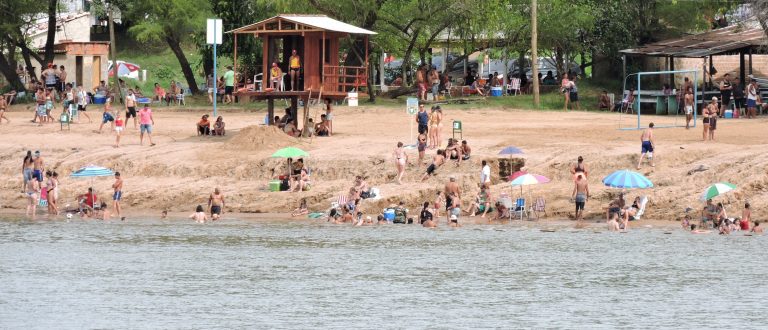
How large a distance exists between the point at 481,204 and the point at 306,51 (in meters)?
9.26

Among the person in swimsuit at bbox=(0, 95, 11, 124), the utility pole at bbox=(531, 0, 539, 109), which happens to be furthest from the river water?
the utility pole at bbox=(531, 0, 539, 109)

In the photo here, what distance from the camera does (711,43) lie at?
53.0 meters

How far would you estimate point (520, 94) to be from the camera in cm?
5975

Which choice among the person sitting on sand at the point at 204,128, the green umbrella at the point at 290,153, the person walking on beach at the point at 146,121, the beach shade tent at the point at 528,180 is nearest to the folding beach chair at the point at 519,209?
the beach shade tent at the point at 528,180

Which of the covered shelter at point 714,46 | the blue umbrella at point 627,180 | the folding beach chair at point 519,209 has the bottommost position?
the folding beach chair at point 519,209

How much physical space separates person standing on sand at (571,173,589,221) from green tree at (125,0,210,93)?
23672 mm

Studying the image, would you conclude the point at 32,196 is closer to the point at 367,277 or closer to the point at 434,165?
the point at 434,165

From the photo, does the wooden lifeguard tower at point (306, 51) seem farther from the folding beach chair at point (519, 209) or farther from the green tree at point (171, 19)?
the green tree at point (171, 19)

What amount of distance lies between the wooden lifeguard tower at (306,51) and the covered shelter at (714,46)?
34.7ft

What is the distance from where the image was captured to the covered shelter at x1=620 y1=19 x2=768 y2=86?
5150cm

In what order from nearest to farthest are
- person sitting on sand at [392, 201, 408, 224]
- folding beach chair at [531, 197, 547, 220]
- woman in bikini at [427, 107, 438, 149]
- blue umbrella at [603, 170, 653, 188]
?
blue umbrella at [603, 170, 653, 188]
folding beach chair at [531, 197, 547, 220]
person sitting on sand at [392, 201, 408, 224]
woman in bikini at [427, 107, 438, 149]

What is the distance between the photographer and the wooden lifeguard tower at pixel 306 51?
4622cm

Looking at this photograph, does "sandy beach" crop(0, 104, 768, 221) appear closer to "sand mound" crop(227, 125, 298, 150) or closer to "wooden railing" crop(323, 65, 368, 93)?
"sand mound" crop(227, 125, 298, 150)

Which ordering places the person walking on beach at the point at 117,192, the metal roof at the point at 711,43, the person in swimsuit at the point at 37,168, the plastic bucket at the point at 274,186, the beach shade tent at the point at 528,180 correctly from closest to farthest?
the beach shade tent at the point at 528,180 → the person walking on beach at the point at 117,192 → the plastic bucket at the point at 274,186 → the person in swimsuit at the point at 37,168 → the metal roof at the point at 711,43
